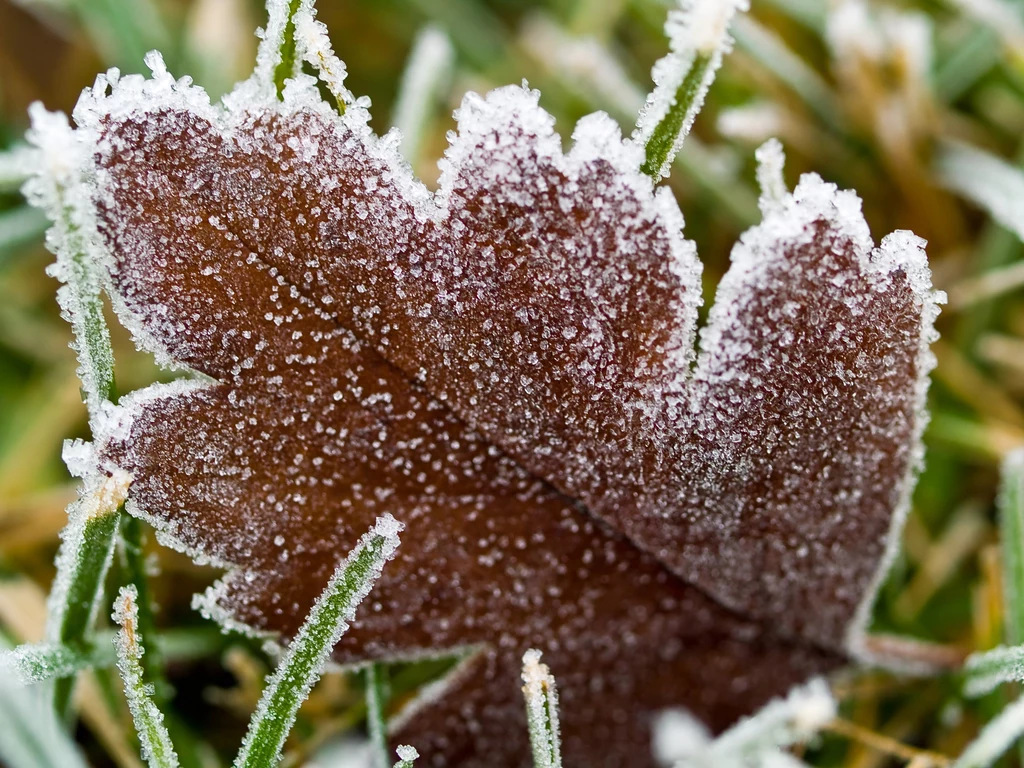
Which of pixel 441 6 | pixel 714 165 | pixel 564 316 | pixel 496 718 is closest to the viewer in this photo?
pixel 564 316

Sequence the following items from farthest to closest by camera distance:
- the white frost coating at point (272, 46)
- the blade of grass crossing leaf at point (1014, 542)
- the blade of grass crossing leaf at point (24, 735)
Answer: the blade of grass crossing leaf at point (1014, 542) < the white frost coating at point (272, 46) < the blade of grass crossing leaf at point (24, 735)

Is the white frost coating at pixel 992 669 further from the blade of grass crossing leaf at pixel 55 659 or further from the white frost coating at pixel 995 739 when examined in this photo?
the blade of grass crossing leaf at pixel 55 659

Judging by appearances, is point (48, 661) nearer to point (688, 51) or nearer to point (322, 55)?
point (322, 55)

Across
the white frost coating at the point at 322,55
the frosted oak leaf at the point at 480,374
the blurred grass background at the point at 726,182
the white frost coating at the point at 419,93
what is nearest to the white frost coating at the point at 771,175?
the frosted oak leaf at the point at 480,374

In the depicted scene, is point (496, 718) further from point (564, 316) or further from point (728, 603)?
point (564, 316)

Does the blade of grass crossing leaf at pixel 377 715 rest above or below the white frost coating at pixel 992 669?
below

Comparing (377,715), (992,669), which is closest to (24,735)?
(377,715)

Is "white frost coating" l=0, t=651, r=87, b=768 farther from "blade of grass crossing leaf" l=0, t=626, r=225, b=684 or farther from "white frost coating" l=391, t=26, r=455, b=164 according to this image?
"white frost coating" l=391, t=26, r=455, b=164

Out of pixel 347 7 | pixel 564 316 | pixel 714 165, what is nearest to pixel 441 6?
pixel 347 7
